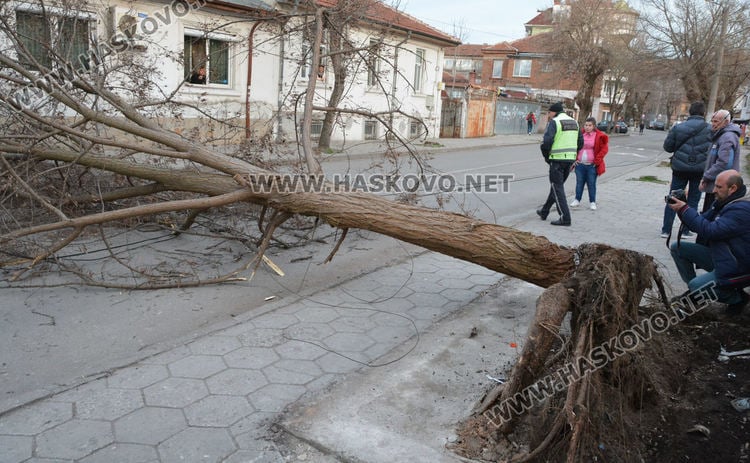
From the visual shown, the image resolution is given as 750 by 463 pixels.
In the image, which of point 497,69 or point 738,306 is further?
point 497,69

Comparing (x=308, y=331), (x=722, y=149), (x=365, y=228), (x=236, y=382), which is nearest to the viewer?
(x=236, y=382)

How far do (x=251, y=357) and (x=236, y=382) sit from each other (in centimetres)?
36

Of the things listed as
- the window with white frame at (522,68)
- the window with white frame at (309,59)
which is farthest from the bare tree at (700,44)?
the window with white frame at (522,68)

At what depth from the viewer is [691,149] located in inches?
289

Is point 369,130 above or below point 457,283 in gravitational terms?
above

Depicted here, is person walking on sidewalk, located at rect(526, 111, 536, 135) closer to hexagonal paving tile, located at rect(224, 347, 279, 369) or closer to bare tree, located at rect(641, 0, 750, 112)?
bare tree, located at rect(641, 0, 750, 112)

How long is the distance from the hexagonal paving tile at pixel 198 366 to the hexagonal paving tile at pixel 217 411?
32 centimetres

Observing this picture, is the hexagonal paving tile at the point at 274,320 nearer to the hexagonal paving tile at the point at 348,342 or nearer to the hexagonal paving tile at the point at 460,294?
the hexagonal paving tile at the point at 348,342

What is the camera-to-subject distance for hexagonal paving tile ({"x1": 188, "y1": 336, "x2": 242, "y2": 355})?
3953 millimetres

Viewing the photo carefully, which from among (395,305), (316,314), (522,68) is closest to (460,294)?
(395,305)

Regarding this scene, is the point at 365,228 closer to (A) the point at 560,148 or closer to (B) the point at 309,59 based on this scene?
(B) the point at 309,59

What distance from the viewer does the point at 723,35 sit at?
1952cm

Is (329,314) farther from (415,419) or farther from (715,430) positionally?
(715,430)

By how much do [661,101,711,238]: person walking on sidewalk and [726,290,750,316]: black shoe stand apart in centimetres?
285
